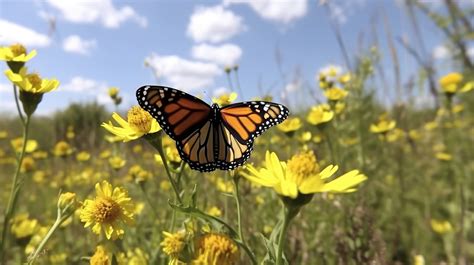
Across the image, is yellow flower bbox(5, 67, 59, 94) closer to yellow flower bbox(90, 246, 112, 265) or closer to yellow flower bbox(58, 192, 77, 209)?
yellow flower bbox(58, 192, 77, 209)

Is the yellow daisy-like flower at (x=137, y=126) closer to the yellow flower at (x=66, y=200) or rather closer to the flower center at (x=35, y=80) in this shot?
the yellow flower at (x=66, y=200)

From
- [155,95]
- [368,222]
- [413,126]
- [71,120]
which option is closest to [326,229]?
[368,222]

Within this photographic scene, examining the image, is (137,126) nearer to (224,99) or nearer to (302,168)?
(224,99)

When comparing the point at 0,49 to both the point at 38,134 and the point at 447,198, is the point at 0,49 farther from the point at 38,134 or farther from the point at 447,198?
the point at 38,134

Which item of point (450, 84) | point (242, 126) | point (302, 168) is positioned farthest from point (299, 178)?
point (450, 84)

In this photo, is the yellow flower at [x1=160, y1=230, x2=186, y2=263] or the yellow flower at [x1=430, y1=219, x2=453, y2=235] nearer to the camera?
the yellow flower at [x1=160, y1=230, x2=186, y2=263]

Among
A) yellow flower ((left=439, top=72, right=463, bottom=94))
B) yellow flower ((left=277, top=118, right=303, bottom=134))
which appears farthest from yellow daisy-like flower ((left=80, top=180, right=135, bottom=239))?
yellow flower ((left=439, top=72, right=463, bottom=94))

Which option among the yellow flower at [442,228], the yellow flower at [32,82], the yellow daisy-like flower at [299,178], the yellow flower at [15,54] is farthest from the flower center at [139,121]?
the yellow flower at [442,228]
